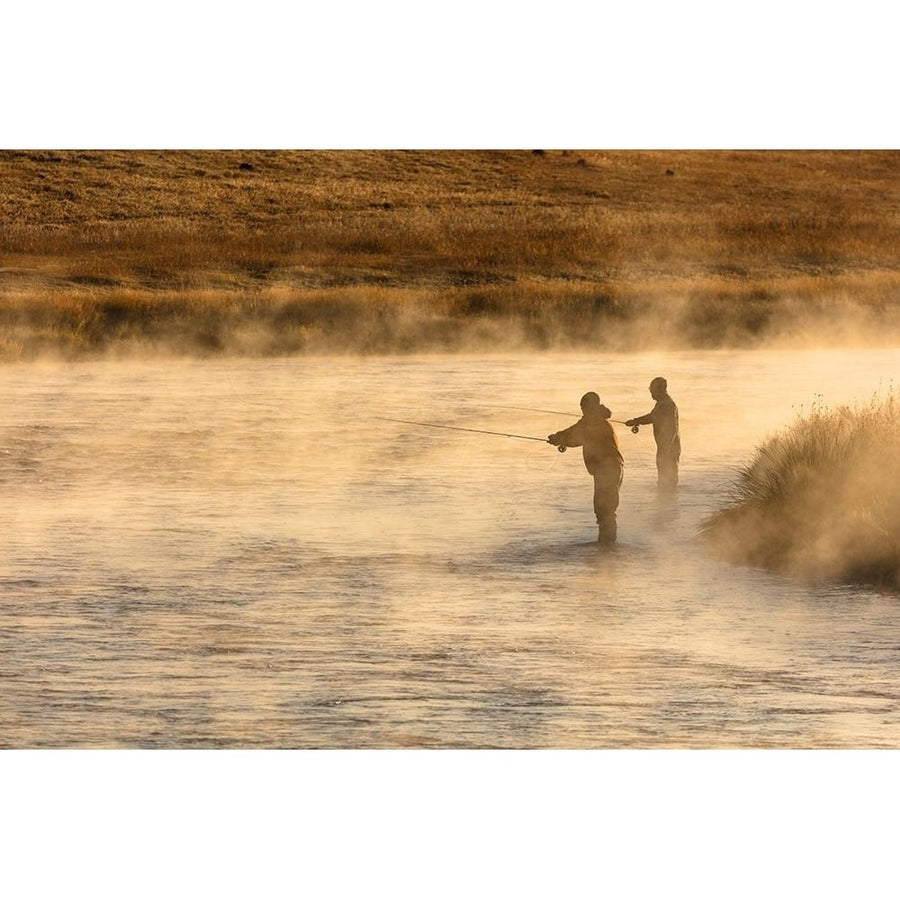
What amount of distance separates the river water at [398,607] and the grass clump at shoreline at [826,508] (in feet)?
0.72

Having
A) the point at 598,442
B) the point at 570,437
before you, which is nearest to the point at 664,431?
the point at 598,442

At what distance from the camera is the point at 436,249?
2320 cm

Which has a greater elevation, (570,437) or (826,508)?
(570,437)

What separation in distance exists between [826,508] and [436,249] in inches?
478

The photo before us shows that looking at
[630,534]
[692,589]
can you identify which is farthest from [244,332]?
[692,589]

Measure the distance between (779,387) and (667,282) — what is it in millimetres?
2057

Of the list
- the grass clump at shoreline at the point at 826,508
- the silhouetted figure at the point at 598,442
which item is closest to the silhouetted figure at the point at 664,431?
the grass clump at shoreline at the point at 826,508

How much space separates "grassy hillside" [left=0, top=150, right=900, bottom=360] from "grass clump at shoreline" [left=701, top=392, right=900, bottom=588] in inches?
215

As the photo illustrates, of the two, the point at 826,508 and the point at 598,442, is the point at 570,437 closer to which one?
the point at 598,442

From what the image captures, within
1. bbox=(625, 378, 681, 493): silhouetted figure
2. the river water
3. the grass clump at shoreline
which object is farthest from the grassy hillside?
the grass clump at shoreline

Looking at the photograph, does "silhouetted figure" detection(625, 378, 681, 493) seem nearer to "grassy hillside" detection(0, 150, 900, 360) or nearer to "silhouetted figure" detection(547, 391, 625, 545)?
"silhouetted figure" detection(547, 391, 625, 545)

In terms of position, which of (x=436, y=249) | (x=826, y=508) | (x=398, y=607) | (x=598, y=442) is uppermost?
(x=436, y=249)

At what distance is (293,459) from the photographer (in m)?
19.0

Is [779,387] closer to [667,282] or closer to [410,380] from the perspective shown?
[667,282]
